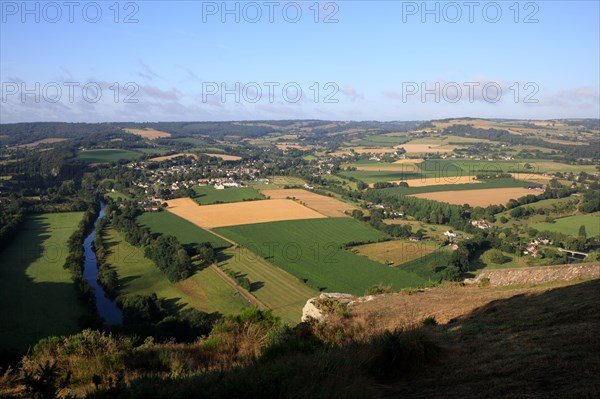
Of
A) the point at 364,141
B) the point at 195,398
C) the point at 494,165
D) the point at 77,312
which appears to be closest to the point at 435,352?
the point at 195,398

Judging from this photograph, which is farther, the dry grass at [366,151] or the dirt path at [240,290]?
the dry grass at [366,151]

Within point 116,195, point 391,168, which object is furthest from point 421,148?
point 116,195

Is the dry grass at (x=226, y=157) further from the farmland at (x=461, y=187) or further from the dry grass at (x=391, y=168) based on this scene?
the farmland at (x=461, y=187)

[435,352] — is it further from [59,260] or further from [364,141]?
[364,141]

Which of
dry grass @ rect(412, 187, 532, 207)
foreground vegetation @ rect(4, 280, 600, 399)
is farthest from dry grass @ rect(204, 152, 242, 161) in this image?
foreground vegetation @ rect(4, 280, 600, 399)

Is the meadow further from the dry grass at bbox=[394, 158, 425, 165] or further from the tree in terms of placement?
the dry grass at bbox=[394, 158, 425, 165]

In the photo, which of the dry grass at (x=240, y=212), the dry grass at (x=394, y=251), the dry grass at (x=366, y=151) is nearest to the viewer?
the dry grass at (x=394, y=251)

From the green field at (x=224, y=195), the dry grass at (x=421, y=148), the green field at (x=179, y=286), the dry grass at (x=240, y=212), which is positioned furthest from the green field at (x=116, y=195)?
the dry grass at (x=421, y=148)
